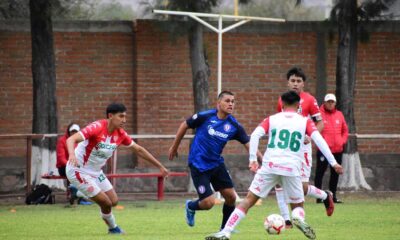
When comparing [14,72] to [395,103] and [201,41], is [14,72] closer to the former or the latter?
[201,41]

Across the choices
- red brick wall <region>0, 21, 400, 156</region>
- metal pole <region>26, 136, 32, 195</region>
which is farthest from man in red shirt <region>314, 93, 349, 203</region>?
metal pole <region>26, 136, 32, 195</region>

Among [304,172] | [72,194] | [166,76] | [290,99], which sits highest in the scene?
[166,76]

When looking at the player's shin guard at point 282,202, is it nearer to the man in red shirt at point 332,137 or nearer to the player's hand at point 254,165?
the player's hand at point 254,165

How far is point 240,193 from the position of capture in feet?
82.1

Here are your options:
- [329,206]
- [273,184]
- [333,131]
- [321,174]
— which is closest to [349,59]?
[333,131]

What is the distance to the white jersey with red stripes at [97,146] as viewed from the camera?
15258 mm

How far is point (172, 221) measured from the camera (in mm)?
17766

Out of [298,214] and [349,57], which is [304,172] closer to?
[298,214]

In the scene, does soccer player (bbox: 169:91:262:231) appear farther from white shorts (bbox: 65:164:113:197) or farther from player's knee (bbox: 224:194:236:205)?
white shorts (bbox: 65:164:113:197)

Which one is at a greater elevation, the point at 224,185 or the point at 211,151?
the point at 211,151

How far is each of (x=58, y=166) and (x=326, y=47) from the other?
7710 millimetres

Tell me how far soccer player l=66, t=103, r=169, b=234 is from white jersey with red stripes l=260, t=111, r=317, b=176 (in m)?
2.28

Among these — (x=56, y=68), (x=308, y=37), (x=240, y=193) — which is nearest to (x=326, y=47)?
(x=308, y=37)

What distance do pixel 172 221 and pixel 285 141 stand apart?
15.8 ft
